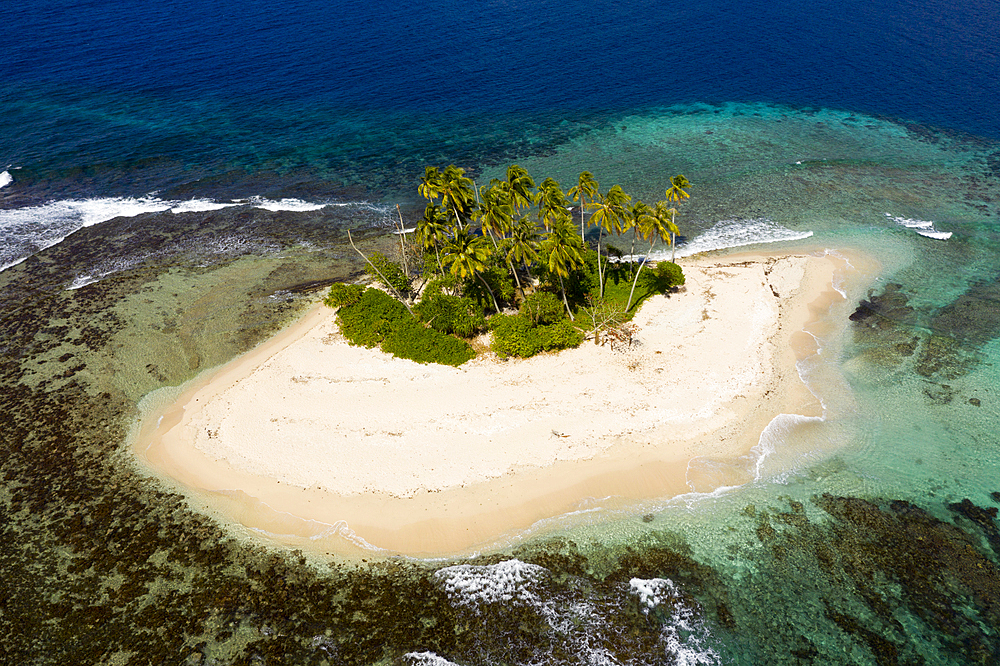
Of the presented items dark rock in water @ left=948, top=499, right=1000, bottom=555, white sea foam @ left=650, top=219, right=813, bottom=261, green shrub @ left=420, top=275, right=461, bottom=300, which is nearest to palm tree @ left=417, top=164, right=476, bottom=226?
green shrub @ left=420, top=275, right=461, bottom=300

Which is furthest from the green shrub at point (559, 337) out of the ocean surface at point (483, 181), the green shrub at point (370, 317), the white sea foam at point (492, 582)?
the white sea foam at point (492, 582)

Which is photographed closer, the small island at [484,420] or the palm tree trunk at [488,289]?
the small island at [484,420]

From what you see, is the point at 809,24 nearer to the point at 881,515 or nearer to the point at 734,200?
the point at 734,200

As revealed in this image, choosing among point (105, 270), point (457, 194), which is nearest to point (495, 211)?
point (457, 194)

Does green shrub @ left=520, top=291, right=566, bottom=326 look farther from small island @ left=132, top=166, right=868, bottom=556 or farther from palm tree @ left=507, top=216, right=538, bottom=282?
palm tree @ left=507, top=216, right=538, bottom=282

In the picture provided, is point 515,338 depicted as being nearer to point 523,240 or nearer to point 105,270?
point 523,240

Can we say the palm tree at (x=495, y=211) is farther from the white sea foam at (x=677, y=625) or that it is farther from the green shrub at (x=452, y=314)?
the white sea foam at (x=677, y=625)
